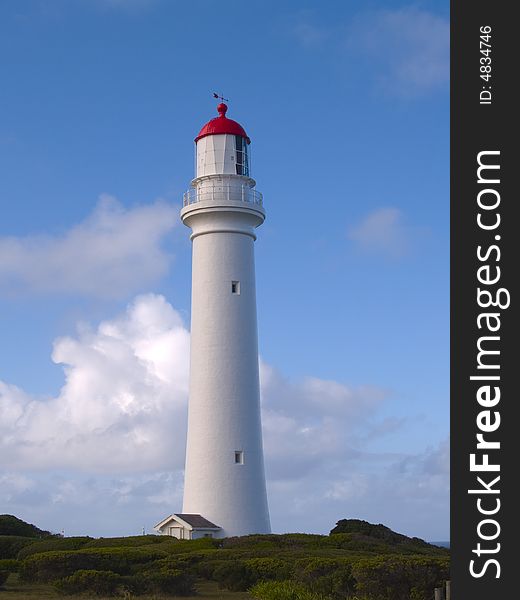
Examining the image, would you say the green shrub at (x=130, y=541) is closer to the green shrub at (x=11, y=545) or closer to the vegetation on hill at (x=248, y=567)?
the vegetation on hill at (x=248, y=567)

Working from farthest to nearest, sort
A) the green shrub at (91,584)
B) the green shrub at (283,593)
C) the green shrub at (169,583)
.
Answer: the green shrub at (169,583) < the green shrub at (91,584) < the green shrub at (283,593)

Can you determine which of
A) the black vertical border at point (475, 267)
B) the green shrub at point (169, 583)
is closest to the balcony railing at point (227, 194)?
the green shrub at point (169, 583)

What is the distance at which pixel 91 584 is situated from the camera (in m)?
24.7

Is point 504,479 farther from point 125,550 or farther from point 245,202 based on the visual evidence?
point 245,202

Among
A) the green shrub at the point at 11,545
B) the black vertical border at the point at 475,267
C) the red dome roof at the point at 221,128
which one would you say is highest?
the red dome roof at the point at 221,128

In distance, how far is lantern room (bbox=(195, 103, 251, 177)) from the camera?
40.2m

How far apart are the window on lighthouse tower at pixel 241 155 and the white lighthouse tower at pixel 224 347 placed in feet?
0.17

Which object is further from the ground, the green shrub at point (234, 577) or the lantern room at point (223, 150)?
the lantern room at point (223, 150)

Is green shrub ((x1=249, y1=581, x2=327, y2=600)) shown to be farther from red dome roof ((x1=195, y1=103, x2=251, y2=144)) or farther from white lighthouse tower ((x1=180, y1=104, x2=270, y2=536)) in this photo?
red dome roof ((x1=195, y1=103, x2=251, y2=144))

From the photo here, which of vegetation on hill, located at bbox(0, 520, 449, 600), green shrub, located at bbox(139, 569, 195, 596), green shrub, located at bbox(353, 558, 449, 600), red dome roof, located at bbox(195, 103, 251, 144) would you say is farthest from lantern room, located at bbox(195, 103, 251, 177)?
green shrub, located at bbox(353, 558, 449, 600)

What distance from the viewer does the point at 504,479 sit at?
13125 mm

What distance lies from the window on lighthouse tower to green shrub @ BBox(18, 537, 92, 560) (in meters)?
15.5

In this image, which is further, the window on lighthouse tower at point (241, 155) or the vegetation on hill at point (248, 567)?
the window on lighthouse tower at point (241, 155)

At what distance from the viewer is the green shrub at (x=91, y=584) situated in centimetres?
2456
